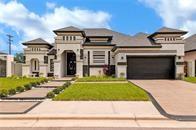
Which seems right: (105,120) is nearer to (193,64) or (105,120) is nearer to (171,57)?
(171,57)

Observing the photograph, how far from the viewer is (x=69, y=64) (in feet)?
133

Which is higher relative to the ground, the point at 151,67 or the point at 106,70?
the point at 151,67

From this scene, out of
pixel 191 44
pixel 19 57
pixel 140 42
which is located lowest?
pixel 19 57

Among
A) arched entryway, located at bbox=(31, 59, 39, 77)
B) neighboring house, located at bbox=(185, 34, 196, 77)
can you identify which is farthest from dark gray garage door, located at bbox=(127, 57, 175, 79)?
arched entryway, located at bbox=(31, 59, 39, 77)

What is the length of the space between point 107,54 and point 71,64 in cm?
545

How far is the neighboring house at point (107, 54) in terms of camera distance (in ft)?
108

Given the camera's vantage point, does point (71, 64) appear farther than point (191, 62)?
Yes

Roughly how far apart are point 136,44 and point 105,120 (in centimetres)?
2426

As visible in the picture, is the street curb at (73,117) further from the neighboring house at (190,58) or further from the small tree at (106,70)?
the neighboring house at (190,58)

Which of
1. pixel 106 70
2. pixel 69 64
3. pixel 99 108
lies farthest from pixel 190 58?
pixel 99 108

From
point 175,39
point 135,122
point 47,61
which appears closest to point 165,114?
point 135,122

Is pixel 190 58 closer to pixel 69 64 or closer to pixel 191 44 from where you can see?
pixel 191 44

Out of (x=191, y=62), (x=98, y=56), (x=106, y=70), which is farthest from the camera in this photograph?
(x=191, y=62)

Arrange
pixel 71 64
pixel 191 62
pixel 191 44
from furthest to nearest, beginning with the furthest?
pixel 191 44 < pixel 71 64 < pixel 191 62
